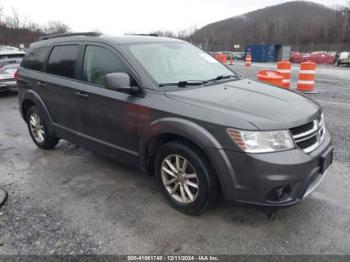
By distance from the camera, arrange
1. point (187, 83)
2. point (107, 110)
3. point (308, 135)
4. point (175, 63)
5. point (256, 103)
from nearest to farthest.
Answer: point (308, 135)
point (256, 103)
point (187, 83)
point (107, 110)
point (175, 63)

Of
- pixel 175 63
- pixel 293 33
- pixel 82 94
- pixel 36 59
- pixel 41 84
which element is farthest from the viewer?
pixel 293 33

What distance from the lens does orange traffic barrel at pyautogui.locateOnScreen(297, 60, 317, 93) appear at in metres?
9.29

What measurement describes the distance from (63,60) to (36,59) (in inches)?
35.5

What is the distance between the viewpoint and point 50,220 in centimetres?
309

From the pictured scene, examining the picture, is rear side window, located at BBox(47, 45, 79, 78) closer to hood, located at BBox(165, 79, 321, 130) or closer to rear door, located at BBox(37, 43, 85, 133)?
rear door, located at BBox(37, 43, 85, 133)

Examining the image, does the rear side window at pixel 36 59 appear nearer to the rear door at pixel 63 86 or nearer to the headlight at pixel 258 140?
the rear door at pixel 63 86

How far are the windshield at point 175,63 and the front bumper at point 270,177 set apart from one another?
4.21 feet

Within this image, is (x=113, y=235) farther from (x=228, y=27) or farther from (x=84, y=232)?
(x=228, y=27)

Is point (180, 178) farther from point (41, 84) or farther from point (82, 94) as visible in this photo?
point (41, 84)

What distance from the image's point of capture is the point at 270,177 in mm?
2500

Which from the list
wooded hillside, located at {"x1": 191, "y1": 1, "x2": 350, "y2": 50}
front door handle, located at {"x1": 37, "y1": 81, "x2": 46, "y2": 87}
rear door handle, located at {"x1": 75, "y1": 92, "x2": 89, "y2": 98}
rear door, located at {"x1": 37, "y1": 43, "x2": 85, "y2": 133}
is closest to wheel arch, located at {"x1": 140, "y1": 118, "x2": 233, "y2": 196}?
rear door handle, located at {"x1": 75, "y1": 92, "x2": 89, "y2": 98}

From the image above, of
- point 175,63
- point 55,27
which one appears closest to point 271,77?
point 175,63

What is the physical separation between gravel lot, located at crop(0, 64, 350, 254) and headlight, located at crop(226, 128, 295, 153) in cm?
86

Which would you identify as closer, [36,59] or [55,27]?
[36,59]
